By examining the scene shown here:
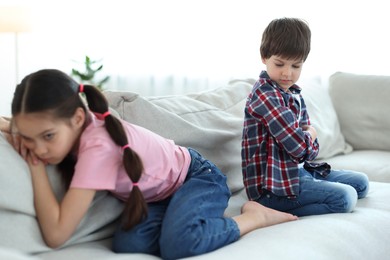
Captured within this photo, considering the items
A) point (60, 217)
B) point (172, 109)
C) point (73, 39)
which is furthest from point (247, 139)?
point (73, 39)

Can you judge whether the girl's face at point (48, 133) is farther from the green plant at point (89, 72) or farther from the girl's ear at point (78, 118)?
the green plant at point (89, 72)

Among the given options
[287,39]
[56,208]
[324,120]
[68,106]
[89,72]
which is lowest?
[89,72]

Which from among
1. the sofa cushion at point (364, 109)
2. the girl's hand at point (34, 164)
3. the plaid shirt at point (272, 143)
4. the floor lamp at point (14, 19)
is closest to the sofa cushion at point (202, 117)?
the plaid shirt at point (272, 143)

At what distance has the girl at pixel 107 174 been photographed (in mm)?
1483

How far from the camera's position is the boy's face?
1994mm

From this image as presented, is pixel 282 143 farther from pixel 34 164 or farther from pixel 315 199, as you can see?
pixel 34 164

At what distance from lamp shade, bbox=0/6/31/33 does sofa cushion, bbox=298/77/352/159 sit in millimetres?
1799

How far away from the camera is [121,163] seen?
1.59m

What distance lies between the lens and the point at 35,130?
1.46 m

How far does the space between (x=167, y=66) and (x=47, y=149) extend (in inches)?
114

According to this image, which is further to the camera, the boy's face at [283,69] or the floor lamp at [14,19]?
the floor lamp at [14,19]

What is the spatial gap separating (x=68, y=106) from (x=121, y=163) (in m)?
0.21

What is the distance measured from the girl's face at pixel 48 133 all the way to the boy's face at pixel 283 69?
0.73 m

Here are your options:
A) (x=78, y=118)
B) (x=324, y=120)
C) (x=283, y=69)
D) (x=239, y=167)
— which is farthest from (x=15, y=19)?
(x=78, y=118)
